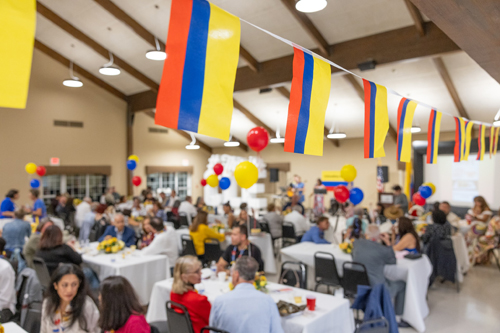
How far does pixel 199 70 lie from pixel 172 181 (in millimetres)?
14591

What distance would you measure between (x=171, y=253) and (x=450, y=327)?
3.68 m

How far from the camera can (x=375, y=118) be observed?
2.88 m

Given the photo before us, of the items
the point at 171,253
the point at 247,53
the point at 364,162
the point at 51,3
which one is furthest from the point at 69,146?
the point at 364,162

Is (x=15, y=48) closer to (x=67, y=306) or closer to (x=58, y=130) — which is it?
(x=67, y=306)

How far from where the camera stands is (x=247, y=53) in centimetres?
912

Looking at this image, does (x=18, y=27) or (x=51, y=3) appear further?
(x=51, y=3)

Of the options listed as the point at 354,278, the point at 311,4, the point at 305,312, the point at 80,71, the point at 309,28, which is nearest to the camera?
the point at 305,312

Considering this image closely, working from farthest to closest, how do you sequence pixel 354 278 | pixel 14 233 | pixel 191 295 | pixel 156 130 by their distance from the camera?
pixel 156 130, pixel 14 233, pixel 354 278, pixel 191 295

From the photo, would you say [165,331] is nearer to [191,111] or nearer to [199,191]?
[191,111]

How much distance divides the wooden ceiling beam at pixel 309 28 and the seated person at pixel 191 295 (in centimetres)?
539

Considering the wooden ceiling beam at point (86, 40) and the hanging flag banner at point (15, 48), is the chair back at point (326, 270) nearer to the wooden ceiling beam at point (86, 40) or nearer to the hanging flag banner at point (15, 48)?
the hanging flag banner at point (15, 48)

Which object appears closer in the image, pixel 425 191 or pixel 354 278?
pixel 354 278

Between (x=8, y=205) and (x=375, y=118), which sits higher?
(x=375, y=118)

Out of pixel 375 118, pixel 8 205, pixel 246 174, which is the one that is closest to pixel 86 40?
pixel 8 205
